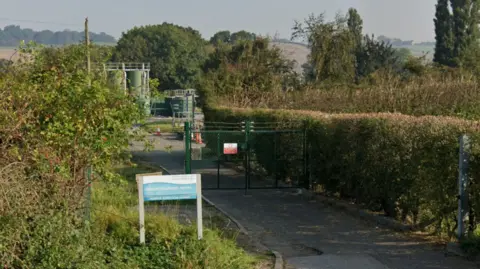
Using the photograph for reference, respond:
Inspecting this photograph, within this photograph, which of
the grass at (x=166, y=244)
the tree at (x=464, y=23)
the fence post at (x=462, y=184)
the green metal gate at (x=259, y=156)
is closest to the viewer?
the grass at (x=166, y=244)

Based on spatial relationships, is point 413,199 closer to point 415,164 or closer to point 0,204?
point 415,164

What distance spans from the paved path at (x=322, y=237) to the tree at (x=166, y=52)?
107161 millimetres

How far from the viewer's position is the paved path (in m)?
10.7

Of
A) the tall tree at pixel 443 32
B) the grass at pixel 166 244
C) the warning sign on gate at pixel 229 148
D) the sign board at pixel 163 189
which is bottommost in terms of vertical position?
the grass at pixel 166 244

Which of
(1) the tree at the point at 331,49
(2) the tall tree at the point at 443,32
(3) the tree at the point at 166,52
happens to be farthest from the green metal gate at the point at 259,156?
(3) the tree at the point at 166,52

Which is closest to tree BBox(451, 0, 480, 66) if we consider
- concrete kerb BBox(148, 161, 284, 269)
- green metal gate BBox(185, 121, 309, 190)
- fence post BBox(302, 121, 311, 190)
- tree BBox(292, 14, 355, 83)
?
tree BBox(292, 14, 355, 83)

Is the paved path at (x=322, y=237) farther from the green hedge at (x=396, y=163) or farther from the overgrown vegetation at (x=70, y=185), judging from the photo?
the overgrown vegetation at (x=70, y=185)

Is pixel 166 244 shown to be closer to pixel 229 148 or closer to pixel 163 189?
pixel 163 189

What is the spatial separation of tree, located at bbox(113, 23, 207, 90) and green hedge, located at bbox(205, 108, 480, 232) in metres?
107

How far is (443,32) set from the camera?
80125 millimetres

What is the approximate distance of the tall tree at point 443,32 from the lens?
79250 mm

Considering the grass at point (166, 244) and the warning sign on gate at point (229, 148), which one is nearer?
the grass at point (166, 244)

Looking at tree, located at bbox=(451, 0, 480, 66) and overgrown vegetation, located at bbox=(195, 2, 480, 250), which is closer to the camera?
overgrown vegetation, located at bbox=(195, 2, 480, 250)

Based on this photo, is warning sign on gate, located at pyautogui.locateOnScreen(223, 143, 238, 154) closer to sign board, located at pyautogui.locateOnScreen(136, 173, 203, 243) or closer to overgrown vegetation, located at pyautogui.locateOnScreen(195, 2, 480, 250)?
overgrown vegetation, located at pyautogui.locateOnScreen(195, 2, 480, 250)
